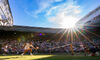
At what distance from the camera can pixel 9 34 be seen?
51.6ft

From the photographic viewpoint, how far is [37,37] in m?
16.6

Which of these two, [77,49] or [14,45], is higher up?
[14,45]

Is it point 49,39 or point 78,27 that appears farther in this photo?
point 49,39

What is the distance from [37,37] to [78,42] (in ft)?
27.5

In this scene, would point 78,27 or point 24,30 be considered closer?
point 24,30

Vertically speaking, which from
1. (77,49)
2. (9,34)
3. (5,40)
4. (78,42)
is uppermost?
(9,34)

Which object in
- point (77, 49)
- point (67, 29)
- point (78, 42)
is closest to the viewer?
point (67, 29)

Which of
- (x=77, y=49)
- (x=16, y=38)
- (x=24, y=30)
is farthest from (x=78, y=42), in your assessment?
(x=16, y=38)

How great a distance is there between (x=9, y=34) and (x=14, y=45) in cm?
226

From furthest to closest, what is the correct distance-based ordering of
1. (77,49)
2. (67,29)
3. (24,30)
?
(77,49) → (67,29) → (24,30)

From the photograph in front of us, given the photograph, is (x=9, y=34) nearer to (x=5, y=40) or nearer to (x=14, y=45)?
(x=5, y=40)

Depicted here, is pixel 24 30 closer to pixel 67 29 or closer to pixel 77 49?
pixel 67 29

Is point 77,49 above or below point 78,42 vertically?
below

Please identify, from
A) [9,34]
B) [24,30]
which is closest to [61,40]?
[24,30]
